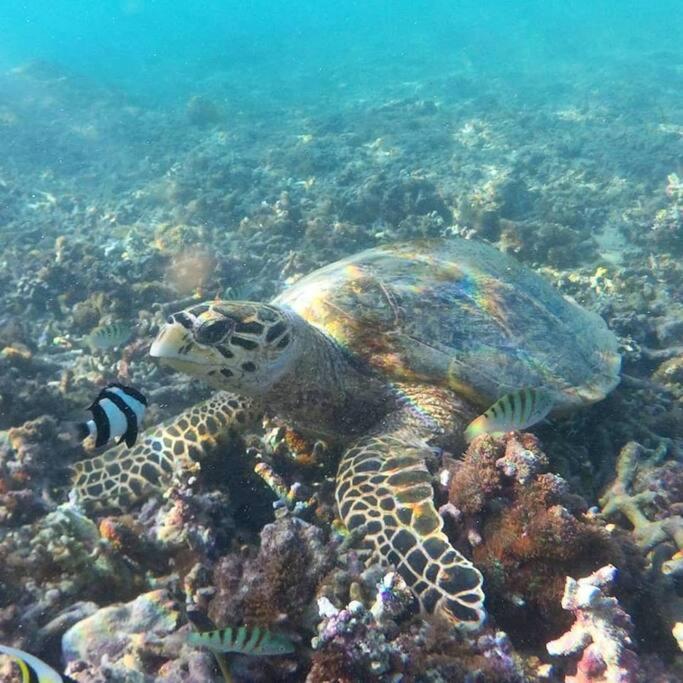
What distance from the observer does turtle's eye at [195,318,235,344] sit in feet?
10.5

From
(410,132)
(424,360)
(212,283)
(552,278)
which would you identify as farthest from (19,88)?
(424,360)

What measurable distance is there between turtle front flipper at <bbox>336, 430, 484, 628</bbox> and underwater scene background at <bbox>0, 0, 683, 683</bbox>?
0.31 ft

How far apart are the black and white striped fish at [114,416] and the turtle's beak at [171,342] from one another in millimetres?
712

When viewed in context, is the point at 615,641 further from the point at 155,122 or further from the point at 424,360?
the point at 155,122

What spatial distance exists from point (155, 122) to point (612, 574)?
25.3 m

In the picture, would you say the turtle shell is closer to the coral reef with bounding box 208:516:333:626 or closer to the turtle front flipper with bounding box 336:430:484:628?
the turtle front flipper with bounding box 336:430:484:628

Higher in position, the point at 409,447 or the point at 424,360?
the point at 424,360

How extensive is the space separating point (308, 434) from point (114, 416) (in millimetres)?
1735

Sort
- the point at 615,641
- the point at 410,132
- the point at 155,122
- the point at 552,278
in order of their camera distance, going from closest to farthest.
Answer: the point at 615,641, the point at 552,278, the point at 410,132, the point at 155,122

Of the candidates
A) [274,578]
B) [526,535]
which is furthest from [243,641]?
[526,535]

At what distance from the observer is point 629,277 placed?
25.4 feet

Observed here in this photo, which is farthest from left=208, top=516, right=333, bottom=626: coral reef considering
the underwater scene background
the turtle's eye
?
the turtle's eye

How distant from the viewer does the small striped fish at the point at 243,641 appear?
1.91 metres

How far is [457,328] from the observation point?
157 inches
